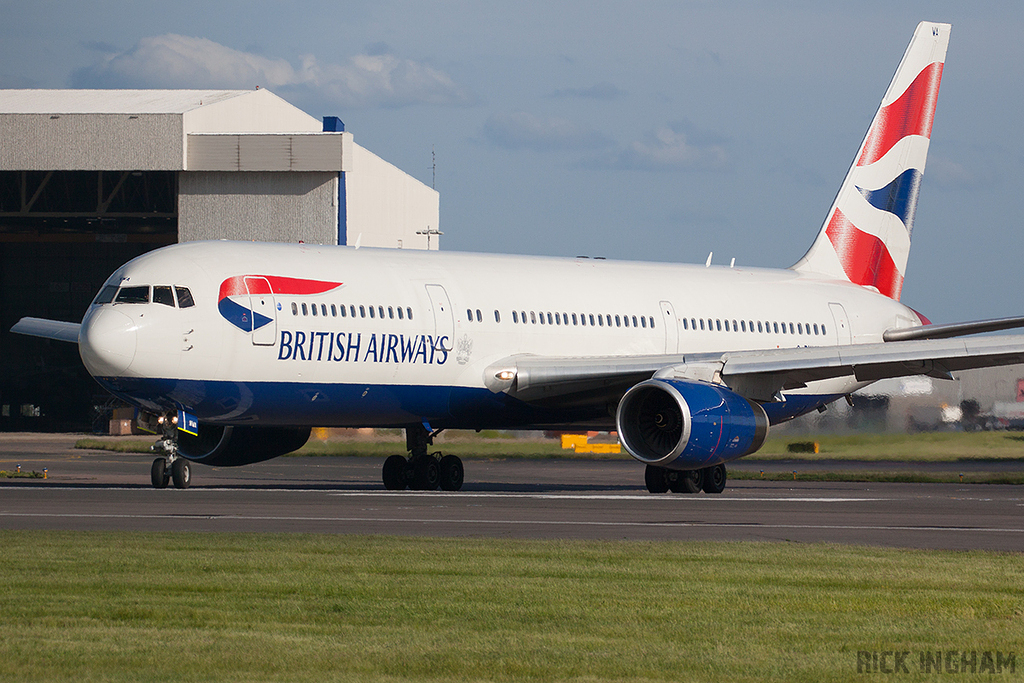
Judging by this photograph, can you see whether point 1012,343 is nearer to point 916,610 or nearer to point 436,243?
point 916,610

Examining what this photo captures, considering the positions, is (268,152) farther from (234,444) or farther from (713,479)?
(713,479)

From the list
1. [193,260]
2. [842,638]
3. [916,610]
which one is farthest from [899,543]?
[193,260]

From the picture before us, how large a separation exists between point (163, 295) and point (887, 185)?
18473mm

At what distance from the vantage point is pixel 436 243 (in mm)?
58625

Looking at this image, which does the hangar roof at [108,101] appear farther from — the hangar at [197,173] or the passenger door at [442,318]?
the passenger door at [442,318]

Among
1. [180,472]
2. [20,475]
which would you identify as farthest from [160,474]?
[20,475]

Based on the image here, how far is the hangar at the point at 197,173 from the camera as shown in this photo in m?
47.9

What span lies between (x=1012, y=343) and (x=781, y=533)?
29.5 ft

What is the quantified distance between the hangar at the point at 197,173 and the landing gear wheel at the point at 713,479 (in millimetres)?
24201

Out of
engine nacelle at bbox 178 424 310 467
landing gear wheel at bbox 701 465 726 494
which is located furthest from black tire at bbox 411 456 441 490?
landing gear wheel at bbox 701 465 726 494

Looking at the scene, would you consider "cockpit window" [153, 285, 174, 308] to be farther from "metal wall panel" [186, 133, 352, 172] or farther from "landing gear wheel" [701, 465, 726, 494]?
"metal wall panel" [186, 133, 352, 172]

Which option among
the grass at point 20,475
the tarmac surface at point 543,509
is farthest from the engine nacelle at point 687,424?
the grass at point 20,475

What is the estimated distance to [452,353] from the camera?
24.0 m

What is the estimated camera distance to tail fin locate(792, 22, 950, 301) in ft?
107
